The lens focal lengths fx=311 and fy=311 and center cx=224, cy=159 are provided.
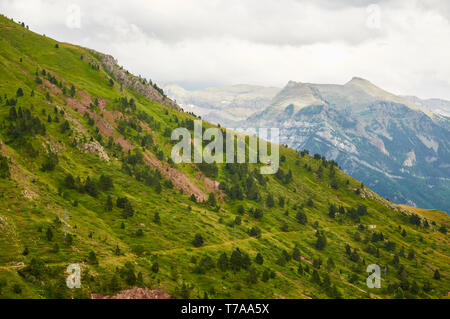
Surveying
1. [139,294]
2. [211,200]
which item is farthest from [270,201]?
[139,294]

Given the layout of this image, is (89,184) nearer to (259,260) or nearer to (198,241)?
(198,241)

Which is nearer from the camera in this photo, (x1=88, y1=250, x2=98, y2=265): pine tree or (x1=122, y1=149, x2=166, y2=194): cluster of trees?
(x1=88, y1=250, x2=98, y2=265): pine tree

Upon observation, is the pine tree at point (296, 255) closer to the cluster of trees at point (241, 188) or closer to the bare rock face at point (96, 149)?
the cluster of trees at point (241, 188)

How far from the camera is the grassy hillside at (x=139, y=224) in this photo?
6912cm

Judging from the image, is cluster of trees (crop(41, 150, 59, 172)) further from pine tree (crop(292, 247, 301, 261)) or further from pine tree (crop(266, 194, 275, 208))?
pine tree (crop(266, 194, 275, 208))

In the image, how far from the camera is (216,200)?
173 metres

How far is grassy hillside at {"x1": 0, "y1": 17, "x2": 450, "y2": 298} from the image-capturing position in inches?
2721

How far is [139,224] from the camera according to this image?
105m

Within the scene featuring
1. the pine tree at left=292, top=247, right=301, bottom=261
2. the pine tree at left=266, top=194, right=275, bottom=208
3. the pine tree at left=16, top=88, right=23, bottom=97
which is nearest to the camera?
the pine tree at left=292, top=247, right=301, bottom=261

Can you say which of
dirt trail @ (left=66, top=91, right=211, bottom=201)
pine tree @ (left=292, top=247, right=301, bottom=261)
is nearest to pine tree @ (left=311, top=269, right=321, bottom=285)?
pine tree @ (left=292, top=247, right=301, bottom=261)

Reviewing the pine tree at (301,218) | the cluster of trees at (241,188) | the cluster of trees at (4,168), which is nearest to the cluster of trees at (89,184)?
the cluster of trees at (4,168)

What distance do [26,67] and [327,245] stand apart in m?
195

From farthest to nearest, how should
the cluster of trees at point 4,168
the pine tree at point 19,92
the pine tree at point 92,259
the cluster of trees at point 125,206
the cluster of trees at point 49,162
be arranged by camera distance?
the pine tree at point 19,92 < the cluster of trees at point 49,162 < the cluster of trees at point 125,206 < the cluster of trees at point 4,168 < the pine tree at point 92,259
